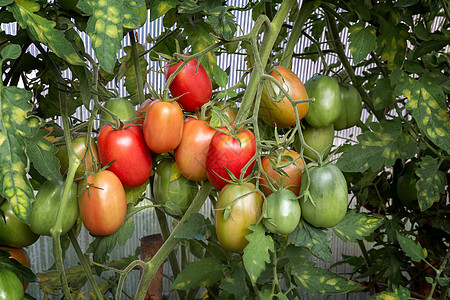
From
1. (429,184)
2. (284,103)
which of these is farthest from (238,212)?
(429,184)

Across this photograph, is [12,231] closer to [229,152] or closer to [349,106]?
[229,152]

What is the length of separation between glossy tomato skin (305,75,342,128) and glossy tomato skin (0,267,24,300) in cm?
41

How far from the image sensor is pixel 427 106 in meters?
0.61

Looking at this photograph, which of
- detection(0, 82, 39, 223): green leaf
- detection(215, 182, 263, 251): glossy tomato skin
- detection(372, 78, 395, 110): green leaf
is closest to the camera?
detection(0, 82, 39, 223): green leaf

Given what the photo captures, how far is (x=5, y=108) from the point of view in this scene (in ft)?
1.34

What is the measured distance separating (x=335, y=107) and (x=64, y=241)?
456mm

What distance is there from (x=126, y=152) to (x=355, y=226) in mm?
274

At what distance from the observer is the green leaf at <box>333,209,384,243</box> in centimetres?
53

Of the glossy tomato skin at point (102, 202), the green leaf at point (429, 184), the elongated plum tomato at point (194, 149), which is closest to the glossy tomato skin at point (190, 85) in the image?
the elongated plum tomato at point (194, 149)

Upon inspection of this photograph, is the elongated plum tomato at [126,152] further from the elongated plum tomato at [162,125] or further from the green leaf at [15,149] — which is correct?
the green leaf at [15,149]

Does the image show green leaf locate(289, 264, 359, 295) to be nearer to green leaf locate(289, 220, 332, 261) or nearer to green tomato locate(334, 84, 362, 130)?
green leaf locate(289, 220, 332, 261)

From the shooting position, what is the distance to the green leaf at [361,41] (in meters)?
0.60

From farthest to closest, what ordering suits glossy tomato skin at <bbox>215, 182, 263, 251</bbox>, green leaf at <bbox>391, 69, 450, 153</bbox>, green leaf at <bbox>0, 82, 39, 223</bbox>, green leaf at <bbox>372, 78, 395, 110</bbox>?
green leaf at <bbox>372, 78, 395, 110</bbox>, green leaf at <bbox>391, 69, 450, 153</bbox>, glossy tomato skin at <bbox>215, 182, 263, 251</bbox>, green leaf at <bbox>0, 82, 39, 223</bbox>

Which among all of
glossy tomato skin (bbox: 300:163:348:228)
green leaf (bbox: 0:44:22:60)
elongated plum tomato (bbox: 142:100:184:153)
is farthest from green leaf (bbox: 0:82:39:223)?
glossy tomato skin (bbox: 300:163:348:228)
